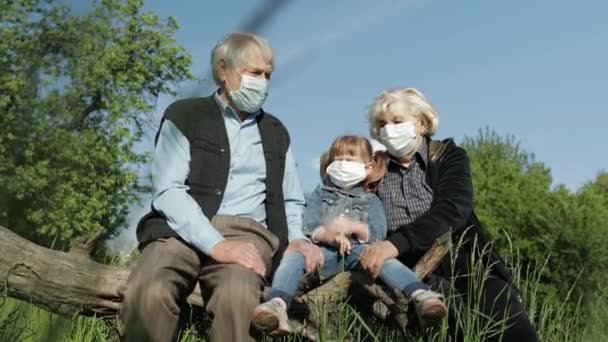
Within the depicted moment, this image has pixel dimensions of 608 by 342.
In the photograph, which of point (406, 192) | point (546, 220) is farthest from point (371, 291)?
point (546, 220)

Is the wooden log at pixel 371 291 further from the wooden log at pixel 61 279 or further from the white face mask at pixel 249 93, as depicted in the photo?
the white face mask at pixel 249 93

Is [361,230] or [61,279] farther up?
[361,230]

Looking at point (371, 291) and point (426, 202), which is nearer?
point (371, 291)

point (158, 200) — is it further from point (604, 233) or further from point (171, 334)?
point (604, 233)

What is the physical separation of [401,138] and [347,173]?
0.31m

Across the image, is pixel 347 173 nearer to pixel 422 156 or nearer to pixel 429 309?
pixel 422 156

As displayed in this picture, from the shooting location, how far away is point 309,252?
3.28m

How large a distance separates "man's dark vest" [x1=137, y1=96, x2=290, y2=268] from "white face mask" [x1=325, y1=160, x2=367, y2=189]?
0.48 m

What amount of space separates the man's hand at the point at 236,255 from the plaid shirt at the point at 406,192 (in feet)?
3.26

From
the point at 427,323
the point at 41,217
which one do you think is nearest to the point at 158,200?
the point at 427,323

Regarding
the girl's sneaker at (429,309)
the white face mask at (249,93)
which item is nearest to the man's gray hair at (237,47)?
the white face mask at (249,93)

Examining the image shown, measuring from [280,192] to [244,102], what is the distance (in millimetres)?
423

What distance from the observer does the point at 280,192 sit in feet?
11.1

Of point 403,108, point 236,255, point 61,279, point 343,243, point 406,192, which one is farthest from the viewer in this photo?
point 403,108
